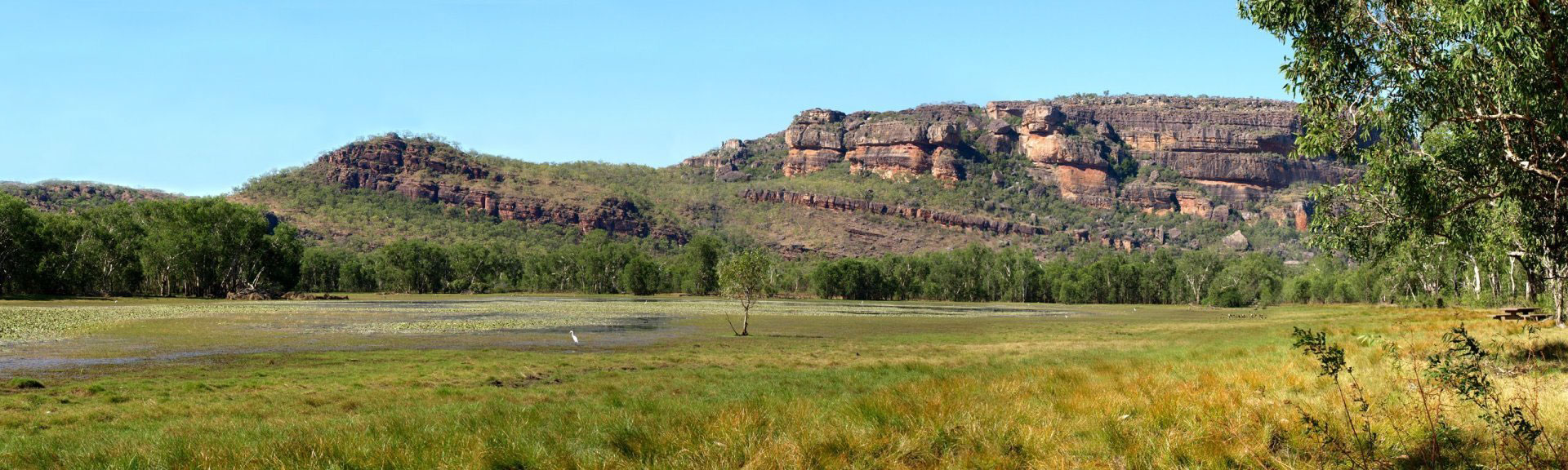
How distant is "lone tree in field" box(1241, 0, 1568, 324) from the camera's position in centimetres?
1052

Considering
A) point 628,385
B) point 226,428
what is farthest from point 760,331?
point 226,428

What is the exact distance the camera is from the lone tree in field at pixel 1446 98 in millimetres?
10516

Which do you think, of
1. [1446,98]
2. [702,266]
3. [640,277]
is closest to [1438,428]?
[1446,98]

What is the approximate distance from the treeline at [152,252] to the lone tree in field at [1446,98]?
355ft

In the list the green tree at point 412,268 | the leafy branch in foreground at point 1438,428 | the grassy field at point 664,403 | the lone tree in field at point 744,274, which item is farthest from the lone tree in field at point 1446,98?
the green tree at point 412,268

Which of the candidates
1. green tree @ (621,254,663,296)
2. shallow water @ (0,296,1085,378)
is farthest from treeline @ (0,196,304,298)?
green tree @ (621,254,663,296)

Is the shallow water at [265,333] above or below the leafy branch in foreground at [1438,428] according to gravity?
below

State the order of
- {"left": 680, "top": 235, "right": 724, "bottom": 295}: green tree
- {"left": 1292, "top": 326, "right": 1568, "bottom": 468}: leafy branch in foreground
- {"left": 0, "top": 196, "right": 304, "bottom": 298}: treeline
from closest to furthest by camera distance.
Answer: {"left": 1292, "top": 326, "right": 1568, "bottom": 468}: leafy branch in foreground, {"left": 0, "top": 196, "right": 304, "bottom": 298}: treeline, {"left": 680, "top": 235, "right": 724, "bottom": 295}: green tree

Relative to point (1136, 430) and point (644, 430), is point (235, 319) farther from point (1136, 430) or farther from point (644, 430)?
point (1136, 430)

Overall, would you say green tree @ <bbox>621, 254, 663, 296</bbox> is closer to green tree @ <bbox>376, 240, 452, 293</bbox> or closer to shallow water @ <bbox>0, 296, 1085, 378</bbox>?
green tree @ <bbox>376, 240, 452, 293</bbox>

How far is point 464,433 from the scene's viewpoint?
983 centimetres

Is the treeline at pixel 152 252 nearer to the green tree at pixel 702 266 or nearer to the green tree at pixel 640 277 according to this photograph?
the green tree at pixel 640 277

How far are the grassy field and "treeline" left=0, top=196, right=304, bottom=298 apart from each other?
2741 inches

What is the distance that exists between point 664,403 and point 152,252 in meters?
109
